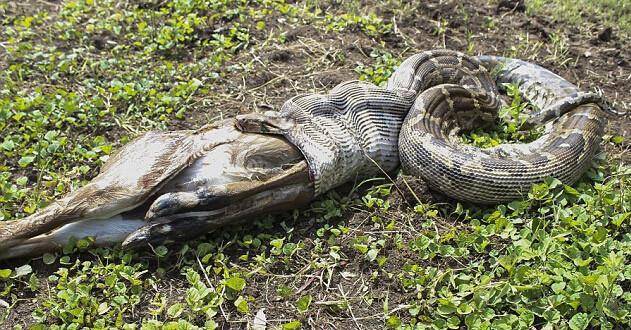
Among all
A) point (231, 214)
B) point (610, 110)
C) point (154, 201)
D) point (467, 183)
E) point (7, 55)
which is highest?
point (7, 55)

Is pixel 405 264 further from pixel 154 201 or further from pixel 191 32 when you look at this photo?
pixel 191 32

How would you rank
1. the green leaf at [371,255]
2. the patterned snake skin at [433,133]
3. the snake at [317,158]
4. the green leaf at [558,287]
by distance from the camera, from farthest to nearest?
1. the patterned snake skin at [433,133]
2. the green leaf at [371,255]
3. the snake at [317,158]
4. the green leaf at [558,287]

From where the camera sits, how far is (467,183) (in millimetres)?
4914

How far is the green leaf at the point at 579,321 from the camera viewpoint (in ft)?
12.3

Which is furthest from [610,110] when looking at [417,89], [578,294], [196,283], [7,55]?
[7,55]

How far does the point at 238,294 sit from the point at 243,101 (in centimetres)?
262

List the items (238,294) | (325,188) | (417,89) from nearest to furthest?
1. (238,294)
2. (325,188)
3. (417,89)

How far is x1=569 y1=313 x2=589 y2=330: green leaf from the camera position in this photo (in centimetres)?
376

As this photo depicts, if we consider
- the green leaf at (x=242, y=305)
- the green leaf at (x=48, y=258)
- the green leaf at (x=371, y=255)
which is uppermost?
the green leaf at (x=48, y=258)

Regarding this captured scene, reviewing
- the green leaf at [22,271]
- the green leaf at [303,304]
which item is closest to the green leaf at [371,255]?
the green leaf at [303,304]

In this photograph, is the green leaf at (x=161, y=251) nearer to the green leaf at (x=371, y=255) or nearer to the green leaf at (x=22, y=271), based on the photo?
the green leaf at (x=22, y=271)

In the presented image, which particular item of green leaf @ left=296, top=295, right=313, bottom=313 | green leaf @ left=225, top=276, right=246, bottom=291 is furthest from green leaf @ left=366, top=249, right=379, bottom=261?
green leaf @ left=225, top=276, right=246, bottom=291

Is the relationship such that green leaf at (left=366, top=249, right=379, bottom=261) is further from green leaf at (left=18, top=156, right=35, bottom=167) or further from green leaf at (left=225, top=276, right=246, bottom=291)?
green leaf at (left=18, top=156, right=35, bottom=167)

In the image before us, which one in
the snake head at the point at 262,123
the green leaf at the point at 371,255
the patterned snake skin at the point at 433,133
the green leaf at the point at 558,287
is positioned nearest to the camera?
the green leaf at the point at 558,287
